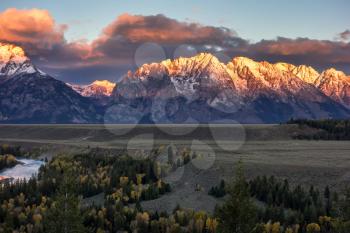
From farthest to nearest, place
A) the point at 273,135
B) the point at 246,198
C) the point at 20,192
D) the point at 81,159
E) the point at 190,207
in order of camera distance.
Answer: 1. the point at 273,135
2. the point at 81,159
3. the point at 20,192
4. the point at 190,207
5. the point at 246,198

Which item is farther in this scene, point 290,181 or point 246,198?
point 290,181

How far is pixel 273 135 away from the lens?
609 ft

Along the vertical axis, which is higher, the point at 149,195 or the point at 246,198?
the point at 246,198

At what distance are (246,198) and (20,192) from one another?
59253 millimetres

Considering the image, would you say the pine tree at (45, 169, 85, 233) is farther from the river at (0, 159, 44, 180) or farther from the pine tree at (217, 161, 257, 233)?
the river at (0, 159, 44, 180)

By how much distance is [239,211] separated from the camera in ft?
117

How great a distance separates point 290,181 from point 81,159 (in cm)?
5530

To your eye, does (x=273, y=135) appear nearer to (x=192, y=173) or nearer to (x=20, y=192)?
(x=192, y=173)

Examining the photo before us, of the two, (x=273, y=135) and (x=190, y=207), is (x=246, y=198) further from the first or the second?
(x=273, y=135)

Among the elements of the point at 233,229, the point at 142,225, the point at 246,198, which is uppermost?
the point at 246,198

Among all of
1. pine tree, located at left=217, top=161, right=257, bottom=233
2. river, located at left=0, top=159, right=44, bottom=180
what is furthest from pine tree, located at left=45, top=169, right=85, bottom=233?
river, located at left=0, top=159, right=44, bottom=180

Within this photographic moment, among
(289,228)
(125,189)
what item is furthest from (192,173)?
(289,228)

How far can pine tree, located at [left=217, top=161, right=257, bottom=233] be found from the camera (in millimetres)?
35438

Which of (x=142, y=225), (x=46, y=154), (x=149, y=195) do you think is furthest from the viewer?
(x=46, y=154)
